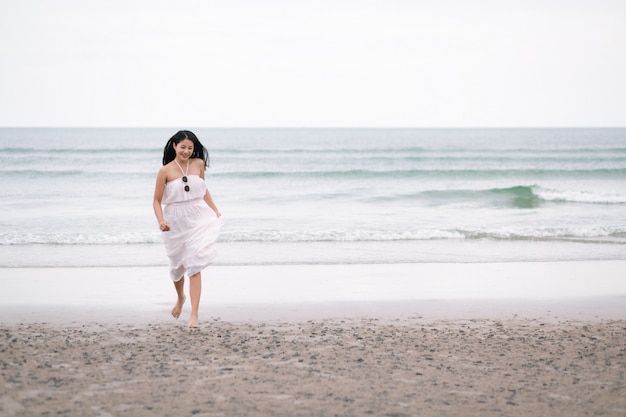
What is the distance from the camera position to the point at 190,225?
5855 mm

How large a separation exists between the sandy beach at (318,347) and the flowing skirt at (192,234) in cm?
58

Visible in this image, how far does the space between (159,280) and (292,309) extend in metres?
2.28

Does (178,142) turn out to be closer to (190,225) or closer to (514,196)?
(190,225)

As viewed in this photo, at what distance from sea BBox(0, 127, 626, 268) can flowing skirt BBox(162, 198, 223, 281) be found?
3.90 metres

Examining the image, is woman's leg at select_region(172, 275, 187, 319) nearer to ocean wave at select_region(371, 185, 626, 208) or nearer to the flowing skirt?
the flowing skirt

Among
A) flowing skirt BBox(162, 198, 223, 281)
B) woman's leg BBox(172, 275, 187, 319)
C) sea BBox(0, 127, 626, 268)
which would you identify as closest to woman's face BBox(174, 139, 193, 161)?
flowing skirt BBox(162, 198, 223, 281)

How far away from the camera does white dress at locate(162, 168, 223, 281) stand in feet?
19.1

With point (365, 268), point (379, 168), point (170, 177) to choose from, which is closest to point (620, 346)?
point (170, 177)

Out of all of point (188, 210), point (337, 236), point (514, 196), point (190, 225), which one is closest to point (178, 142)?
point (188, 210)

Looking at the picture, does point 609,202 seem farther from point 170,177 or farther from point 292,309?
point 170,177

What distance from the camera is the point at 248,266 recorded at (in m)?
9.48

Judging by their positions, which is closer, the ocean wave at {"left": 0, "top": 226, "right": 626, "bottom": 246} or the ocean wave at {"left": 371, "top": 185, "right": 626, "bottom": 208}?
the ocean wave at {"left": 0, "top": 226, "right": 626, "bottom": 246}

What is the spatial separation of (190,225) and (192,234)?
0.08 meters

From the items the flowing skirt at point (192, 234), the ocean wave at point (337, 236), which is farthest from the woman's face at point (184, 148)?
the ocean wave at point (337, 236)
